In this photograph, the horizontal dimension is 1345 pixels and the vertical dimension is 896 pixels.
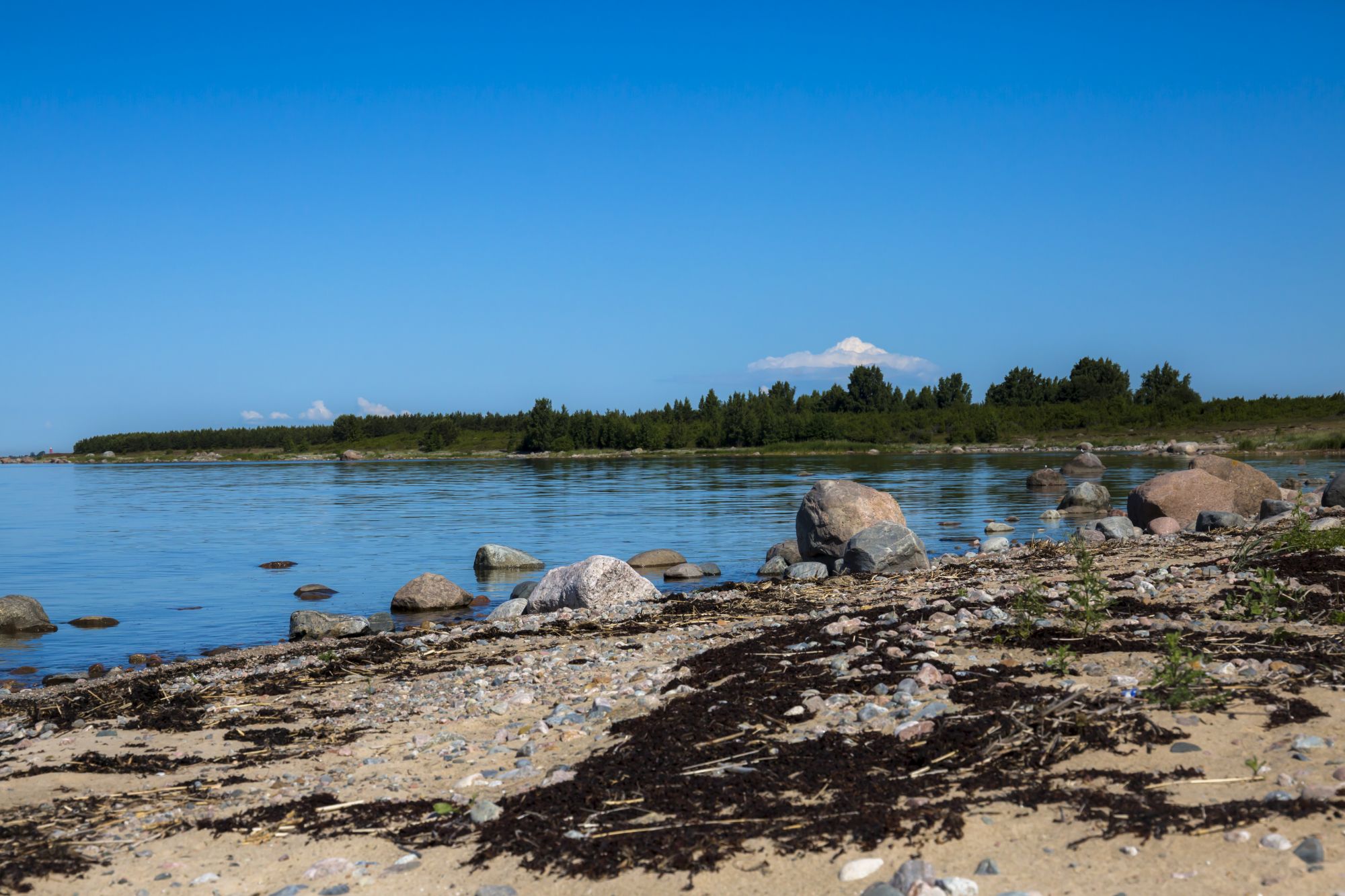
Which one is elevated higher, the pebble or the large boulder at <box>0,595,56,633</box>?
the pebble

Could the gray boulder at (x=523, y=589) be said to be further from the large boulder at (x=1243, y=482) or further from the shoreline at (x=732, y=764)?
the large boulder at (x=1243, y=482)

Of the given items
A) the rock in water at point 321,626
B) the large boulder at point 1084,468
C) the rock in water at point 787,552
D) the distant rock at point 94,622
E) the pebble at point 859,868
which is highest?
the pebble at point 859,868

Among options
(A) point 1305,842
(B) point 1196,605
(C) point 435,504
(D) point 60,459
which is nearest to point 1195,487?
(B) point 1196,605

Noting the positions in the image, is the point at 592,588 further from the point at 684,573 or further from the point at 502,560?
the point at 502,560

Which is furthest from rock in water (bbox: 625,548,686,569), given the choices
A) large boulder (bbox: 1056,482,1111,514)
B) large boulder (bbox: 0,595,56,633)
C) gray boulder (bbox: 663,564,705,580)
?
large boulder (bbox: 1056,482,1111,514)

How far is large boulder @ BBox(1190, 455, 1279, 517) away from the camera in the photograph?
72.8 feet

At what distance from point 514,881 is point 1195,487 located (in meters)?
22.0

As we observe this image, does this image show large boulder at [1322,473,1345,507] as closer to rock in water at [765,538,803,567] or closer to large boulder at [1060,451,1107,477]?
rock in water at [765,538,803,567]

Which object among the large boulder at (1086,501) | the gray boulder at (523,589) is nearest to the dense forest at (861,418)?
the large boulder at (1086,501)

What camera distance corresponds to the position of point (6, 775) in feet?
21.4

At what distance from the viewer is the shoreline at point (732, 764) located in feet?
13.8

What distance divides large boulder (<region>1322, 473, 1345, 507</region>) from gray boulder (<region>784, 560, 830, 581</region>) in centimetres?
1239

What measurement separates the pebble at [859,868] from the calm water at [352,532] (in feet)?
38.6

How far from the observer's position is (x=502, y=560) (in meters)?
20.6
